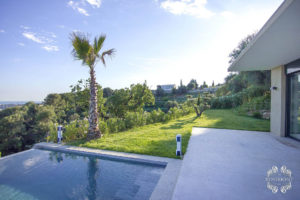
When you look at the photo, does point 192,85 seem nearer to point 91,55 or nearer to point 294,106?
point 294,106

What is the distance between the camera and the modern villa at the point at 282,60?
231cm

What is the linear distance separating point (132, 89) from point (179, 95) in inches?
1351

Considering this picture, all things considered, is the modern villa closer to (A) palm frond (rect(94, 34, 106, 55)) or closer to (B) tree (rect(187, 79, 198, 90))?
(A) palm frond (rect(94, 34, 106, 55))

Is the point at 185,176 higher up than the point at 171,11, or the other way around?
the point at 171,11

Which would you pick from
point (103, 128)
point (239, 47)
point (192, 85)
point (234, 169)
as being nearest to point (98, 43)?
point (103, 128)

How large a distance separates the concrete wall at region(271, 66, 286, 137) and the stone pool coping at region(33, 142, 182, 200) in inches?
207

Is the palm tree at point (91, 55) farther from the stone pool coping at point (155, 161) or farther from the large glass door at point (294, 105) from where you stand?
the large glass door at point (294, 105)

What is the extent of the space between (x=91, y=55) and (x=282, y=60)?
740 cm

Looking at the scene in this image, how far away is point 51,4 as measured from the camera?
627 centimetres

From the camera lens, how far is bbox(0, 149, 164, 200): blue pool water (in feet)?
8.72

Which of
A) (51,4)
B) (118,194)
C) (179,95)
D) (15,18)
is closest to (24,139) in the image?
(15,18)

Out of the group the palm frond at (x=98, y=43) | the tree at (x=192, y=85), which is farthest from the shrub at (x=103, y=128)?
the tree at (x=192, y=85)

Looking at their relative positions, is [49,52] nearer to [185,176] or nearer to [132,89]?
[132,89]

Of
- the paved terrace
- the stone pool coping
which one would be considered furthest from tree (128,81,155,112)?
the paved terrace
